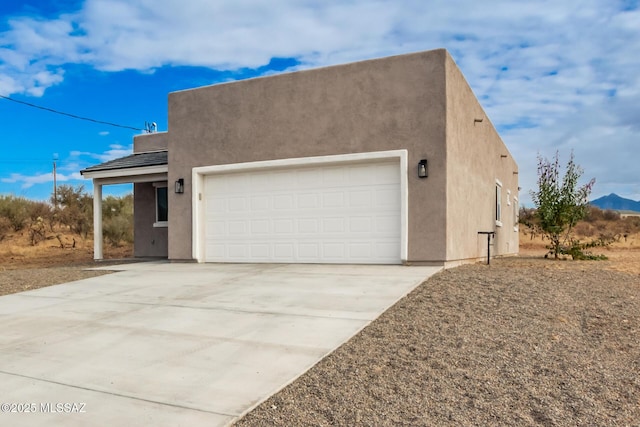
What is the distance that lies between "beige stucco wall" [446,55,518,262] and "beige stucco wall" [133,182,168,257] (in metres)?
9.23

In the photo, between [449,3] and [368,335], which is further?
[449,3]

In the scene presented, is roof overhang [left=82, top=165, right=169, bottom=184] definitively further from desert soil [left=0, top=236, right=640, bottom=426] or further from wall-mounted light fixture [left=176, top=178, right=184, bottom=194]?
desert soil [left=0, top=236, right=640, bottom=426]

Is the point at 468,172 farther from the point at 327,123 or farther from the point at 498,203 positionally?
the point at 498,203

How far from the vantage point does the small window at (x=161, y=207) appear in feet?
51.7

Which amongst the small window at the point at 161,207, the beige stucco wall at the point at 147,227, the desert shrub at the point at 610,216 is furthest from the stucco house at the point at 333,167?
the desert shrub at the point at 610,216

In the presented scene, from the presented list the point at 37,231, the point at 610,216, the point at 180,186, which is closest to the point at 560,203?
the point at 180,186

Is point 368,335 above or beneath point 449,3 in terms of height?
beneath

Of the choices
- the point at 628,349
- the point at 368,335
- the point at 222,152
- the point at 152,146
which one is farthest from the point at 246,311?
the point at 152,146

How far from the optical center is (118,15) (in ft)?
50.0

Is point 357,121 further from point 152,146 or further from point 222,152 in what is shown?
point 152,146

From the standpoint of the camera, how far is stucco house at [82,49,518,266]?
1041cm

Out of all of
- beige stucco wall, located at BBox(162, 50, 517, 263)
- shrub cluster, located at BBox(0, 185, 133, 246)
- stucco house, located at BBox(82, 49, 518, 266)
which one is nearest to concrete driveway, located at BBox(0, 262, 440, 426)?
stucco house, located at BBox(82, 49, 518, 266)

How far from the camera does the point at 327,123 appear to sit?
445 inches

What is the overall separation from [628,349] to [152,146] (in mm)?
15445
